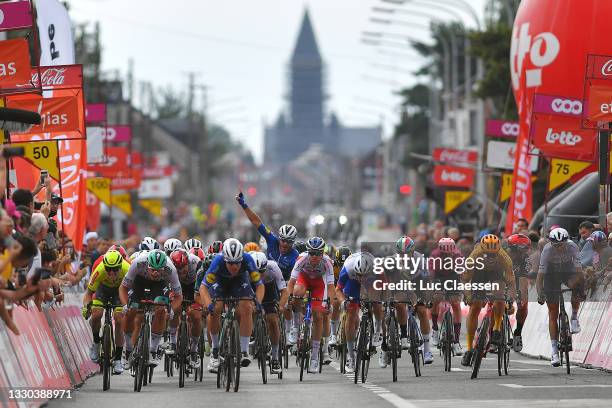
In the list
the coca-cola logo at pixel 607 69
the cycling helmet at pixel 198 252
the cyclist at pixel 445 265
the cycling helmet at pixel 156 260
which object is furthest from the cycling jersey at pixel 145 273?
the coca-cola logo at pixel 607 69

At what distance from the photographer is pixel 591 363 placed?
21.6 meters

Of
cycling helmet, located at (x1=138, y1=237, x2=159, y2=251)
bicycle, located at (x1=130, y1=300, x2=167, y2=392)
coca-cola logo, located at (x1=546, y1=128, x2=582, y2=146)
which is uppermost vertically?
coca-cola logo, located at (x1=546, y1=128, x2=582, y2=146)

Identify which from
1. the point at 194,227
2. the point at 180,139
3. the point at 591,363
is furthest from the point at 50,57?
the point at 180,139

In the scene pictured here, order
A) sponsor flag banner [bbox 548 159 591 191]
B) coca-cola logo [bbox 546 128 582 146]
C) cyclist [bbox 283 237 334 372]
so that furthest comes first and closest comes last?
sponsor flag banner [bbox 548 159 591 191] → coca-cola logo [bbox 546 128 582 146] → cyclist [bbox 283 237 334 372]

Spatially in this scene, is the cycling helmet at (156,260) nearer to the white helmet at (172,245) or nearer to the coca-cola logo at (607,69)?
the white helmet at (172,245)

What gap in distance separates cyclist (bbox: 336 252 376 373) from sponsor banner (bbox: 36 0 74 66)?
8670 millimetres

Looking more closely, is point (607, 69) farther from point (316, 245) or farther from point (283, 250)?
point (316, 245)

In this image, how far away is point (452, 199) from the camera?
44.8 metres

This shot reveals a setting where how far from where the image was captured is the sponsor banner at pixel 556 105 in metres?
31.3

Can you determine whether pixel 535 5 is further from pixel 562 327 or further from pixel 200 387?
pixel 200 387

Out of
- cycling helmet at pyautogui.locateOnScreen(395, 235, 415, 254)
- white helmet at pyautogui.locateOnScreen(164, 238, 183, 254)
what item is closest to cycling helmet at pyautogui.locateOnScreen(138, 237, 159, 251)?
white helmet at pyautogui.locateOnScreen(164, 238, 183, 254)

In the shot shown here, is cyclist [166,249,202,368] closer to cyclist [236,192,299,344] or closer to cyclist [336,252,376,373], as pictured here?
cyclist [236,192,299,344]

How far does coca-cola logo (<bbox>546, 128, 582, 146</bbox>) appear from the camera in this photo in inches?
1235

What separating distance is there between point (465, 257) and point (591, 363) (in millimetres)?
2079
